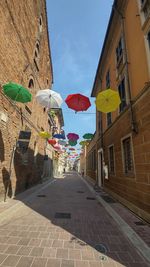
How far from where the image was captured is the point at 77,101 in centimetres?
727

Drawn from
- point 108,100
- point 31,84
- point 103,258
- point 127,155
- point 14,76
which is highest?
point 31,84

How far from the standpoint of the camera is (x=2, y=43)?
258 inches

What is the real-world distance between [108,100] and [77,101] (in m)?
1.50

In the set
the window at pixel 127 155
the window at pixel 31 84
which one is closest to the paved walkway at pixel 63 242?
the window at pixel 127 155

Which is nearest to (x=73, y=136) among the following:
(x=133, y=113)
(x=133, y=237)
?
(x=133, y=113)

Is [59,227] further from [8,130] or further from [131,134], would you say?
[8,130]

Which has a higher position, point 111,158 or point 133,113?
point 133,113

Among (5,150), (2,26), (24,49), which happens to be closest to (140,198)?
(5,150)

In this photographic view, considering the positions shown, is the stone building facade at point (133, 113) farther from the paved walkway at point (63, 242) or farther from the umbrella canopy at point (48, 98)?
the umbrella canopy at point (48, 98)

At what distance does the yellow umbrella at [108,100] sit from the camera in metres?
6.46

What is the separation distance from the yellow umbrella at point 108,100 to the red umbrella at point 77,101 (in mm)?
873

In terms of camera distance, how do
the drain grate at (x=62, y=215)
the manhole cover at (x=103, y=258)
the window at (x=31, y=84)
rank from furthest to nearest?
the window at (x=31, y=84)
the drain grate at (x=62, y=215)
the manhole cover at (x=103, y=258)

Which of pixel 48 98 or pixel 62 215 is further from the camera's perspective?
pixel 48 98

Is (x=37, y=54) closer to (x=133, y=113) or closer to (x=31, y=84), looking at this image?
(x=31, y=84)
